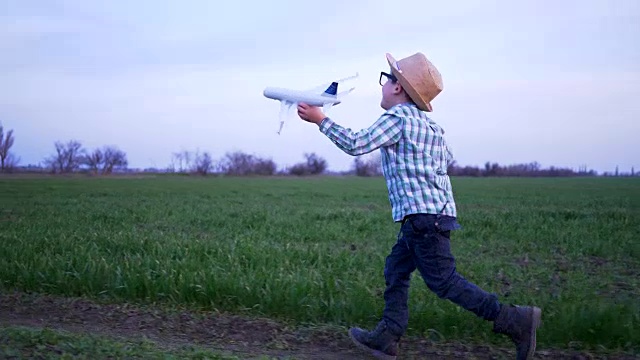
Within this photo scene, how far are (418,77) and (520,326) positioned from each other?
171 cm

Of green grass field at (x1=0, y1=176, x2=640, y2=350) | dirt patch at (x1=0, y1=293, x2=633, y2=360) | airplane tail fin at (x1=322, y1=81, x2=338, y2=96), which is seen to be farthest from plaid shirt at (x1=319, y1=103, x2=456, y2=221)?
green grass field at (x1=0, y1=176, x2=640, y2=350)

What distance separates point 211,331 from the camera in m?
4.57

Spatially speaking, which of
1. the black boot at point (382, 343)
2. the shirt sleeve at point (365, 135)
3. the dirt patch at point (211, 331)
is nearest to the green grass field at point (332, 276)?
the dirt patch at point (211, 331)

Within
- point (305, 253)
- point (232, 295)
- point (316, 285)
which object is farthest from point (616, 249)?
point (232, 295)

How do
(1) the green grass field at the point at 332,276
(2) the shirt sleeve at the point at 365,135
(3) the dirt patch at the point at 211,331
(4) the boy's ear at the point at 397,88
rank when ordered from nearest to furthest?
1. (2) the shirt sleeve at the point at 365,135
2. (4) the boy's ear at the point at 397,88
3. (3) the dirt patch at the point at 211,331
4. (1) the green grass field at the point at 332,276

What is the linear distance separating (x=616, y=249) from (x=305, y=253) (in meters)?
4.84

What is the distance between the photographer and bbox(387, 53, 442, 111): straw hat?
378cm

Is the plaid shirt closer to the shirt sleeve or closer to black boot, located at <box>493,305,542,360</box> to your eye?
the shirt sleeve

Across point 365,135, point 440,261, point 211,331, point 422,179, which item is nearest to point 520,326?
point 440,261

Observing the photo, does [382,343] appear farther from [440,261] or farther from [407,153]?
[407,153]

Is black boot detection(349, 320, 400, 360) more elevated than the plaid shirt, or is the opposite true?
the plaid shirt

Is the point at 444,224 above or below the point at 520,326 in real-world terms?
above

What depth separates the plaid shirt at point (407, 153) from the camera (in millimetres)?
3619

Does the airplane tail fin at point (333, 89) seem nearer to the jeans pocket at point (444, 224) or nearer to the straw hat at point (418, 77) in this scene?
the straw hat at point (418, 77)
